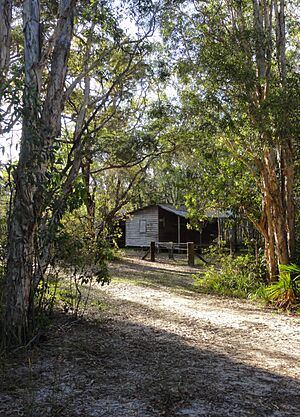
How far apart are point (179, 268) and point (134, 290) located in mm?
8663

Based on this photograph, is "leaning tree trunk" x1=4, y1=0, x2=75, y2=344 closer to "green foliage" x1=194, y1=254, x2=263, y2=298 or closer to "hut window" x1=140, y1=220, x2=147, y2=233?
"green foliage" x1=194, y1=254, x2=263, y2=298

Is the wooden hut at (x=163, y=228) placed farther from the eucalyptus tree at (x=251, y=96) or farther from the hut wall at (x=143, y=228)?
the eucalyptus tree at (x=251, y=96)

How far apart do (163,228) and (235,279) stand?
859 inches

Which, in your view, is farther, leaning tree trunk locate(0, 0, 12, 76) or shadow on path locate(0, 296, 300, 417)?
leaning tree trunk locate(0, 0, 12, 76)

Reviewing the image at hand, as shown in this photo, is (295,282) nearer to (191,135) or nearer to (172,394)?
(191,135)

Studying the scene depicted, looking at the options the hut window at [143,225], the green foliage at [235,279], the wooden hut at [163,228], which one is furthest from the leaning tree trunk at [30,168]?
the hut window at [143,225]

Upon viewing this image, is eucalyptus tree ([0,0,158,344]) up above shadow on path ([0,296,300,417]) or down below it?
above

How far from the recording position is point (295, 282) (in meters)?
10.8

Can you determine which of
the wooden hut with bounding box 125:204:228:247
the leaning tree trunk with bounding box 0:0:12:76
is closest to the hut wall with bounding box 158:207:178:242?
the wooden hut with bounding box 125:204:228:247

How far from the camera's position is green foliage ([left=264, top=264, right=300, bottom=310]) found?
10609mm

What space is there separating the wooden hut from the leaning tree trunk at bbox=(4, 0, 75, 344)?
28023 mm

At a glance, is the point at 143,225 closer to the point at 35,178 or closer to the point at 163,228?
the point at 163,228

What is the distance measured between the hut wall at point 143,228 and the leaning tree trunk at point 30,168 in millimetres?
29189

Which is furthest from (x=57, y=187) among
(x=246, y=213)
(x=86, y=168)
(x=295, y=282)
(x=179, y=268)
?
(x=179, y=268)
